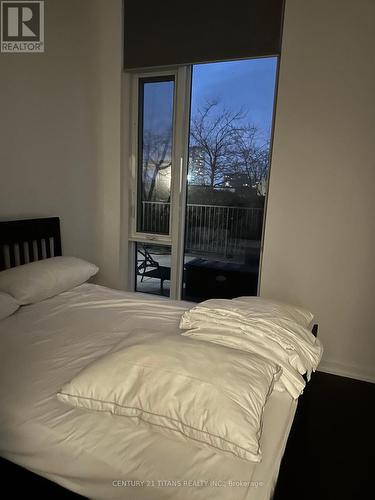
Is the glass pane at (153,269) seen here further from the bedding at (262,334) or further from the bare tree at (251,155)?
the bedding at (262,334)

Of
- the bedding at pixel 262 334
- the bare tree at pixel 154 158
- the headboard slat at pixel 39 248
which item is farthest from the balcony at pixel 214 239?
the bedding at pixel 262 334

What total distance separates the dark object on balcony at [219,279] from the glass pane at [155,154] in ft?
1.62

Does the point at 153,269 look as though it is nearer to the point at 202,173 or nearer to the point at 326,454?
the point at 202,173

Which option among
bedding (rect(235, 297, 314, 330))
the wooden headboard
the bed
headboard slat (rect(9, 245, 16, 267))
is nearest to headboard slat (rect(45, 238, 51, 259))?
the wooden headboard

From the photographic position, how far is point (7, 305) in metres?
1.72

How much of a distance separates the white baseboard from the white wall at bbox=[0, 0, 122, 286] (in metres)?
1.97

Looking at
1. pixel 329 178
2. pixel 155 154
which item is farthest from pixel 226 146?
pixel 329 178

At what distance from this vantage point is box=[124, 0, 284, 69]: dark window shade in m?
2.32

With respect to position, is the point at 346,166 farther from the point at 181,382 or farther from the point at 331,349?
the point at 181,382

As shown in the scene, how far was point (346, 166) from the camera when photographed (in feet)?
7.34

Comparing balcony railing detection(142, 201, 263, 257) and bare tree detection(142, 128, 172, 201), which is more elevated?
bare tree detection(142, 128, 172, 201)

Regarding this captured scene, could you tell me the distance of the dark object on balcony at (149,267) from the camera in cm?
319

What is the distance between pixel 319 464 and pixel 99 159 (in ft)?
9.20

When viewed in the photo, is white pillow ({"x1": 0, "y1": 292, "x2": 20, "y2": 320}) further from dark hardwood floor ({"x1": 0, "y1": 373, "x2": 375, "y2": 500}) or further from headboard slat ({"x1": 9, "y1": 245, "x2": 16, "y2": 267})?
dark hardwood floor ({"x1": 0, "y1": 373, "x2": 375, "y2": 500})
